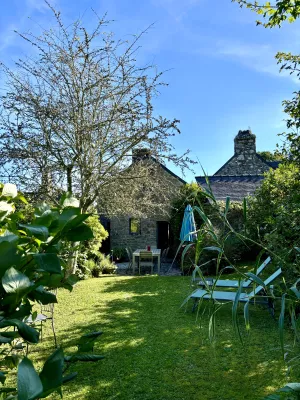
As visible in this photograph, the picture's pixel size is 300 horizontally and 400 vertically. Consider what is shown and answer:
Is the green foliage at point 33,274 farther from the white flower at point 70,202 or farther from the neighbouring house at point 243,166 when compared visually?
the neighbouring house at point 243,166

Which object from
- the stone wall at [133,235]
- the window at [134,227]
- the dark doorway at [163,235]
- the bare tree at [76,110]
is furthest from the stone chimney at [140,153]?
the dark doorway at [163,235]

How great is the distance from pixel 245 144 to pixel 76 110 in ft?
47.5

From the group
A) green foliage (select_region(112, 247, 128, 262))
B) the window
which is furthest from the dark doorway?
green foliage (select_region(112, 247, 128, 262))

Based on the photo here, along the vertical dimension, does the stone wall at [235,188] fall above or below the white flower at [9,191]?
above

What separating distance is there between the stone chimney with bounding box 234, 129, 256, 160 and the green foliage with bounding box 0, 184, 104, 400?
67.9 feet

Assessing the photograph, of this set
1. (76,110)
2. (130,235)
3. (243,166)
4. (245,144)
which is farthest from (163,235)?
(76,110)

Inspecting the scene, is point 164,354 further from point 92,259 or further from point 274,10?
point 92,259

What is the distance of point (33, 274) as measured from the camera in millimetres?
757

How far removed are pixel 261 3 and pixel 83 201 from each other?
A: 5.68m

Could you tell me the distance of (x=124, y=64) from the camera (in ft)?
27.0

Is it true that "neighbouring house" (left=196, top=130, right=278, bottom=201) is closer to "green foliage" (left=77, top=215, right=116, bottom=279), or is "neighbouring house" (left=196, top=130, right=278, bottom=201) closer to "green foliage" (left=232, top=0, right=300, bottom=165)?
"green foliage" (left=77, top=215, right=116, bottom=279)

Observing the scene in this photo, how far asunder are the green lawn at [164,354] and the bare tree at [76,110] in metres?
3.14

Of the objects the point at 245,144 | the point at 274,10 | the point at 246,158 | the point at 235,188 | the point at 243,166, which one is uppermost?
the point at 245,144

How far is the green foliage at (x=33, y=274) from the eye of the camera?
490mm
